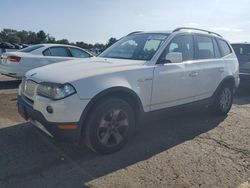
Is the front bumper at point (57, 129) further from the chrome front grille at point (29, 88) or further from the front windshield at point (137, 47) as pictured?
the front windshield at point (137, 47)

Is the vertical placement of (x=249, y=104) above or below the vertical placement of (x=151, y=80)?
below

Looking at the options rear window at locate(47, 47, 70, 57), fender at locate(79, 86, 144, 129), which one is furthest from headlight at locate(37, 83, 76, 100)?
rear window at locate(47, 47, 70, 57)

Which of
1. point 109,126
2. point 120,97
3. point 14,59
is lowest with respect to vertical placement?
point 109,126

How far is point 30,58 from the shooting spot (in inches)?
376

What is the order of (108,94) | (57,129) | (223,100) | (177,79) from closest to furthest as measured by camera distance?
(57,129)
(108,94)
(177,79)
(223,100)

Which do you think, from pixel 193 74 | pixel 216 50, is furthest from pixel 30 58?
pixel 193 74

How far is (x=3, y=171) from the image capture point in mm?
3520

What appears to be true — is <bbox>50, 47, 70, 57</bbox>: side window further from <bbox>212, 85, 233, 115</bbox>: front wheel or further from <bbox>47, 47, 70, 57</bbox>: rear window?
<bbox>212, 85, 233, 115</bbox>: front wheel

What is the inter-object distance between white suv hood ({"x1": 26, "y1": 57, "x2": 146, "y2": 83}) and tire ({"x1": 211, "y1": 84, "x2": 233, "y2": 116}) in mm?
2440

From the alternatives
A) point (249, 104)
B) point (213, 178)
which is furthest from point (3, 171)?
point (249, 104)

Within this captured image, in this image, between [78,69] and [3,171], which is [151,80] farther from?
[3,171]

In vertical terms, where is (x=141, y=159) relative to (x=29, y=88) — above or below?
below

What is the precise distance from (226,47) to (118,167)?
428cm

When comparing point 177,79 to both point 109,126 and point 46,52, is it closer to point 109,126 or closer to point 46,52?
point 109,126
